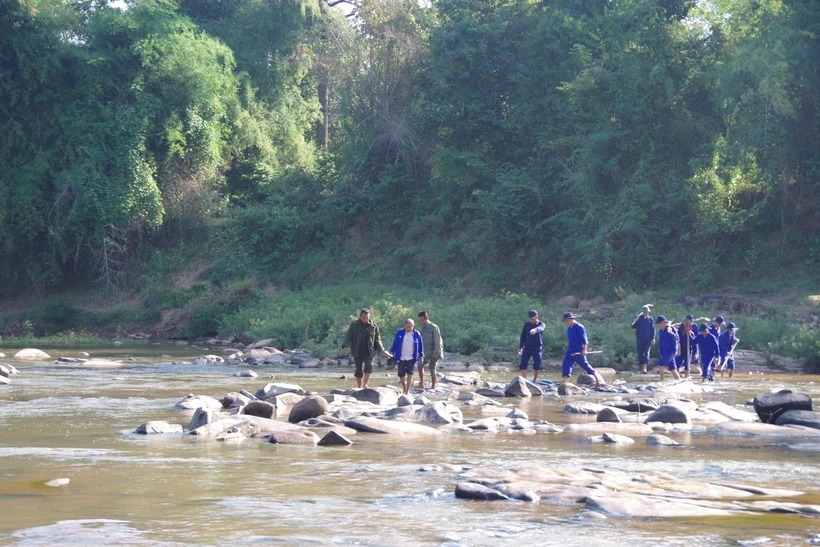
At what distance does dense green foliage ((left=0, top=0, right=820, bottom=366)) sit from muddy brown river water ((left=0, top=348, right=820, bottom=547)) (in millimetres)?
17186

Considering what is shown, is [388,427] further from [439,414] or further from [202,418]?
[202,418]

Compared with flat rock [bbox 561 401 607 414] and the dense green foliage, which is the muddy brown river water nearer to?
flat rock [bbox 561 401 607 414]

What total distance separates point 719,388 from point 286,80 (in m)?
29.3

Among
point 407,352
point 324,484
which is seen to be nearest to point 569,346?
point 407,352

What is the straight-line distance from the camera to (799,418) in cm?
1353

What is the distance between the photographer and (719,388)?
19812 mm

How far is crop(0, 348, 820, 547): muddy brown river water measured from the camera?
7500 mm

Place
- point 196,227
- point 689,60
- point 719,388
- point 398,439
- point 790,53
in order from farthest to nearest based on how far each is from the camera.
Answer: point 196,227 < point 689,60 < point 790,53 < point 719,388 < point 398,439

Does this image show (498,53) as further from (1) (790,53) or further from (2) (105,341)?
(2) (105,341)

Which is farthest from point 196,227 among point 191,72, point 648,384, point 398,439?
point 398,439

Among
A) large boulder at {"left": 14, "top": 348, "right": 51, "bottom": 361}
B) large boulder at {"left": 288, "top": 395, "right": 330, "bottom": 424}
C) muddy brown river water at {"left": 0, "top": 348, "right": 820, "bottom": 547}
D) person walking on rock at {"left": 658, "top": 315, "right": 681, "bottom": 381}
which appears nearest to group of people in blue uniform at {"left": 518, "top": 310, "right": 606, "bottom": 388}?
person walking on rock at {"left": 658, "top": 315, "right": 681, "bottom": 381}

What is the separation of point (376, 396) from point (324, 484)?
22.0 feet

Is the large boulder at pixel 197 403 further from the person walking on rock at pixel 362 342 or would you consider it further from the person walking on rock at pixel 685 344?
the person walking on rock at pixel 685 344

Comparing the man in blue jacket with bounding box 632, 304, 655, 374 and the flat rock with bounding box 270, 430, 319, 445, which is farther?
the man in blue jacket with bounding box 632, 304, 655, 374
